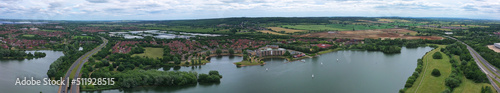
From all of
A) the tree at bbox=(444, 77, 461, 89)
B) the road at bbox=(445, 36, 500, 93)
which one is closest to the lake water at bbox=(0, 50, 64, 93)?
the tree at bbox=(444, 77, 461, 89)

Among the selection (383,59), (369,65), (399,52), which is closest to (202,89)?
(369,65)

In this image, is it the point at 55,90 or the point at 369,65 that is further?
the point at 369,65

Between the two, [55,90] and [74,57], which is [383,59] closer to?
[55,90]

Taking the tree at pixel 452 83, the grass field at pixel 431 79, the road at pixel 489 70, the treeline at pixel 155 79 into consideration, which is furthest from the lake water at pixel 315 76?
the road at pixel 489 70

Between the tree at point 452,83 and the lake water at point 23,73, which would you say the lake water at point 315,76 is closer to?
the tree at point 452,83

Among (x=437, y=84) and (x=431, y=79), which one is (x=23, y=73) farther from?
(x=431, y=79)
